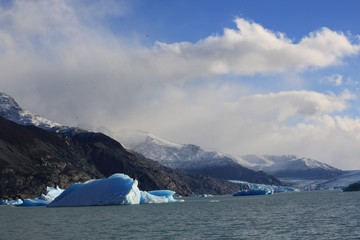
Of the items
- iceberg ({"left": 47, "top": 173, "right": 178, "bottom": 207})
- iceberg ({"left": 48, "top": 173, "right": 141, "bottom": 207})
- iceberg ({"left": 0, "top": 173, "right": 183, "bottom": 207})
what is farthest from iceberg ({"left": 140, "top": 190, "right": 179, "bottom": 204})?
iceberg ({"left": 48, "top": 173, "right": 141, "bottom": 207})

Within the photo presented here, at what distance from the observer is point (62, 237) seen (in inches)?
2009

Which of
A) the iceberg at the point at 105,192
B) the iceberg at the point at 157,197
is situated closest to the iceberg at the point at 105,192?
the iceberg at the point at 105,192

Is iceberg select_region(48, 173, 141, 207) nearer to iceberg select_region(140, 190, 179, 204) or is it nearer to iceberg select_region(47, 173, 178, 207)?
iceberg select_region(47, 173, 178, 207)

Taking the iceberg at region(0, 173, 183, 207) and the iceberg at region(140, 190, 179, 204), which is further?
the iceberg at region(140, 190, 179, 204)

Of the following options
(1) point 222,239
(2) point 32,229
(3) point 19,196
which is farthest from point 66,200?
(3) point 19,196

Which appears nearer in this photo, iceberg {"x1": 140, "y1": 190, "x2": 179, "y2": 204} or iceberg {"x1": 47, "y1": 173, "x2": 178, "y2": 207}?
iceberg {"x1": 47, "y1": 173, "x2": 178, "y2": 207}

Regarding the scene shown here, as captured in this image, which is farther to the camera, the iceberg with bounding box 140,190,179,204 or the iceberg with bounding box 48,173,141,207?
the iceberg with bounding box 140,190,179,204

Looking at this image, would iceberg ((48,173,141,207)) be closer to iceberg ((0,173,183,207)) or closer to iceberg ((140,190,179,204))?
Result: iceberg ((0,173,183,207))

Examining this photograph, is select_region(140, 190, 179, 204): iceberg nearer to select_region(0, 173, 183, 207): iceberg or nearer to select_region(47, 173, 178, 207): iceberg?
select_region(0, 173, 183, 207): iceberg

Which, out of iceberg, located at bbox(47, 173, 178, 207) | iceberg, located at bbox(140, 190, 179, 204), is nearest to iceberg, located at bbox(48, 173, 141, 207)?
iceberg, located at bbox(47, 173, 178, 207)

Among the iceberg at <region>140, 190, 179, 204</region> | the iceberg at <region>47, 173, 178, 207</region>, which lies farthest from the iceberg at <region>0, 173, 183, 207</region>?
the iceberg at <region>140, 190, 179, 204</region>

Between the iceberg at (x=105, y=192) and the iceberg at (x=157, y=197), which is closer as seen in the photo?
the iceberg at (x=105, y=192)

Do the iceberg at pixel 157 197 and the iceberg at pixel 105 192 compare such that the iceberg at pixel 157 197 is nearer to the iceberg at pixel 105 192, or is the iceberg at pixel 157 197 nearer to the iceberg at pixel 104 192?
the iceberg at pixel 104 192

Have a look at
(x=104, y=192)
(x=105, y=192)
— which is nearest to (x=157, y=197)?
(x=105, y=192)
